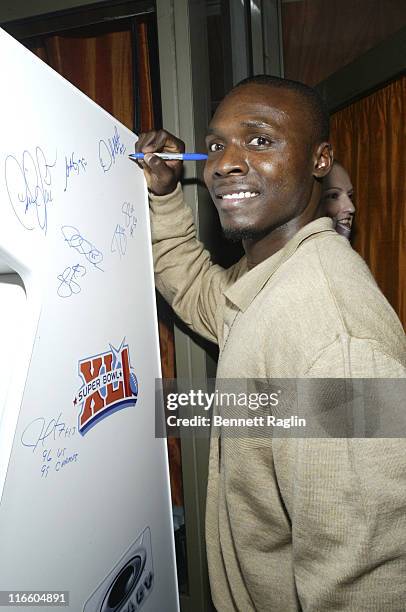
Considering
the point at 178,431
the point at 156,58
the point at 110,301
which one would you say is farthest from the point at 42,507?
the point at 156,58

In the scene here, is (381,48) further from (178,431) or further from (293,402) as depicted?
(178,431)

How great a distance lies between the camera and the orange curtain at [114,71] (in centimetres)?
148

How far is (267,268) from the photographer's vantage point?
0.99 meters

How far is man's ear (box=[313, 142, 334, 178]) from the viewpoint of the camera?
105 centimetres

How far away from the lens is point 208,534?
104 cm

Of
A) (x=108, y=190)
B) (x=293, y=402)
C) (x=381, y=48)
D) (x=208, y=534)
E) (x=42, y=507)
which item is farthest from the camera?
(x=381, y=48)

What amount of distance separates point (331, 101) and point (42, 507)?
1291 mm
